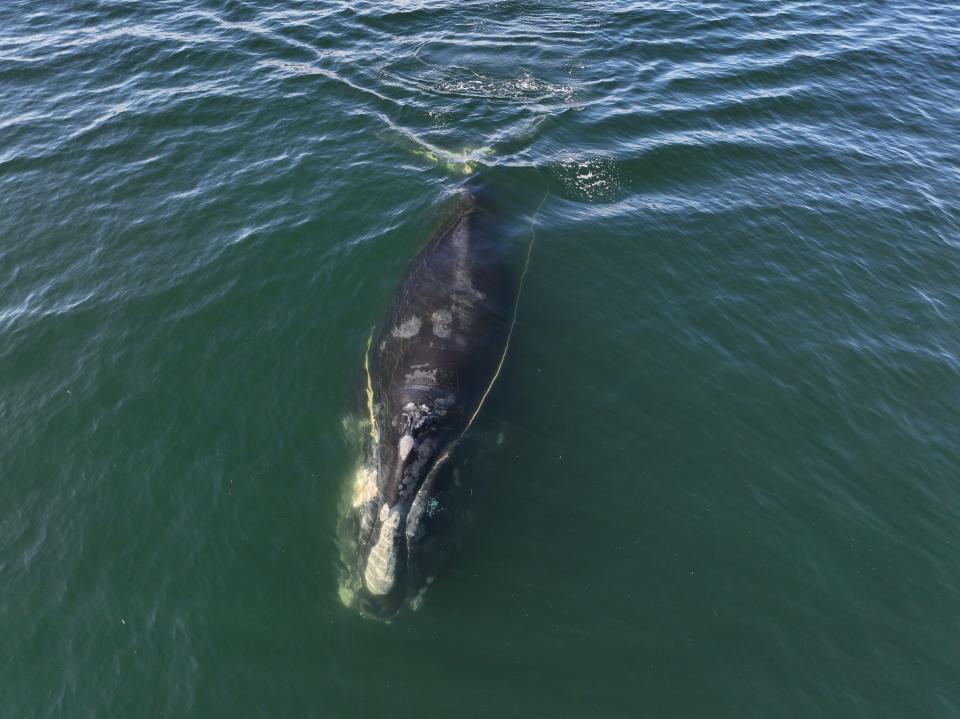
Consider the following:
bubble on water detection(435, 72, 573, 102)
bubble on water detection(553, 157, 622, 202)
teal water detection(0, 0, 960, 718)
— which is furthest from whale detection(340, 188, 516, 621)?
bubble on water detection(435, 72, 573, 102)

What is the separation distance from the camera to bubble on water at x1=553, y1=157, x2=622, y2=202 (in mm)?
33281

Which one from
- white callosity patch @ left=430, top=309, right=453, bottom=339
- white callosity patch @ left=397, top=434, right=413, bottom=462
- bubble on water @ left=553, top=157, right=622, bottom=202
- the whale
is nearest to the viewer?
the whale

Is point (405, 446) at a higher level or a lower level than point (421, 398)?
lower

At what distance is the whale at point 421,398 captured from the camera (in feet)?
58.7

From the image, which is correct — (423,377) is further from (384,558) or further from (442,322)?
(384,558)

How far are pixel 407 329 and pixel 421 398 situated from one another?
3.97 m

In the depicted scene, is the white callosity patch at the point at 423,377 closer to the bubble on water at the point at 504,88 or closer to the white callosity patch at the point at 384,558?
the white callosity patch at the point at 384,558

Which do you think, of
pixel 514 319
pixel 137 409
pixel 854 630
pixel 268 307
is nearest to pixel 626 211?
pixel 514 319

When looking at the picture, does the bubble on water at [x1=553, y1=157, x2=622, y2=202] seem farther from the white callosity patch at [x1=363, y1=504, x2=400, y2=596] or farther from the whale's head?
the white callosity patch at [x1=363, y1=504, x2=400, y2=596]

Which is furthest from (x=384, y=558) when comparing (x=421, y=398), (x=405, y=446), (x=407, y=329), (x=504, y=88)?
(x=504, y=88)

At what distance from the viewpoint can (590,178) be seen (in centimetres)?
3422

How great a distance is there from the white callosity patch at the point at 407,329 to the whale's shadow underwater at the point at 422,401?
0.18 feet

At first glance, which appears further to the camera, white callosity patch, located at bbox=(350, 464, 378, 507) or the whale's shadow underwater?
white callosity patch, located at bbox=(350, 464, 378, 507)

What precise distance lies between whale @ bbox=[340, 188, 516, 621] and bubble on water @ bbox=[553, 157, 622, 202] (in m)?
7.18
